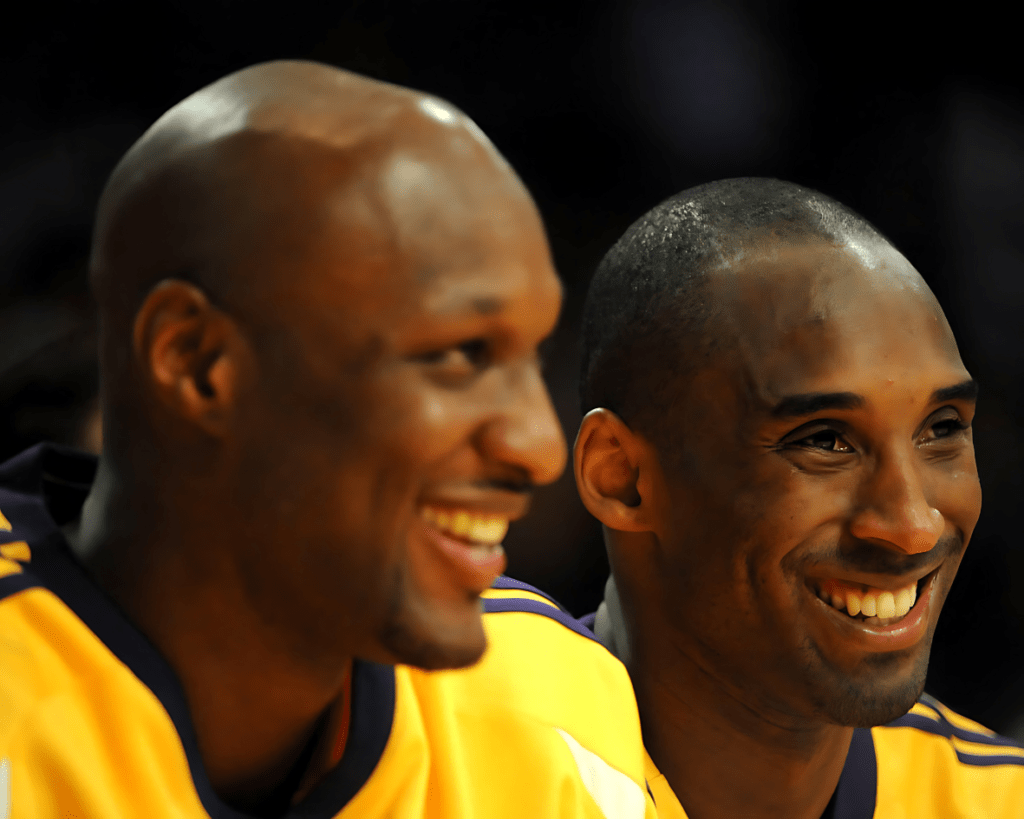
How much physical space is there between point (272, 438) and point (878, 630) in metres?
0.78

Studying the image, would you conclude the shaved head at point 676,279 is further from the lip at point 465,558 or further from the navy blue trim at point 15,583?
the navy blue trim at point 15,583

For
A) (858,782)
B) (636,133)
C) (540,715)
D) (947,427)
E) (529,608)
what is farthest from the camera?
(636,133)

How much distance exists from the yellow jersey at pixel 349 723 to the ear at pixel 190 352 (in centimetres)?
17

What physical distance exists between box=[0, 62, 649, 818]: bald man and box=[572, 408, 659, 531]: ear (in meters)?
0.50

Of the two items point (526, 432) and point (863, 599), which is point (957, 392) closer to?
point (863, 599)

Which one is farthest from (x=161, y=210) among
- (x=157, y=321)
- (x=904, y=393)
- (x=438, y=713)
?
(x=904, y=393)

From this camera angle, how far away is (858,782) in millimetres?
1435

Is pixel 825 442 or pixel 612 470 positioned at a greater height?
pixel 825 442

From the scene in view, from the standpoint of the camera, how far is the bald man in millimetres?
721

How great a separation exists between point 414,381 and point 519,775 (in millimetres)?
423

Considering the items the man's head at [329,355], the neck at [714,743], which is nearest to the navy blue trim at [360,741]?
the man's head at [329,355]

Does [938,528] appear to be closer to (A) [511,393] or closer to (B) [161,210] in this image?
(A) [511,393]

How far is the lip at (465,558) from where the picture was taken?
2.50ft

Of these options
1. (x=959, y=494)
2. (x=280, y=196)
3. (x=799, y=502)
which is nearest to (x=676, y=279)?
(x=799, y=502)
